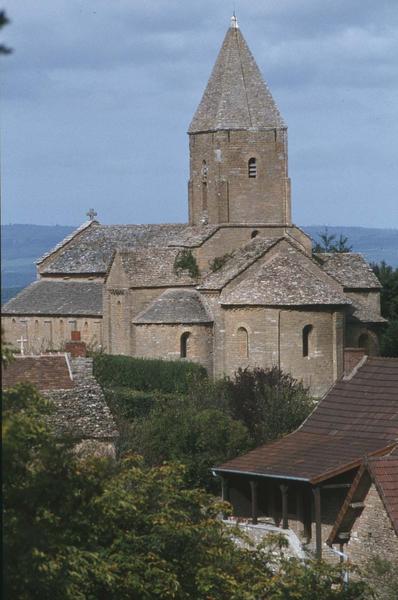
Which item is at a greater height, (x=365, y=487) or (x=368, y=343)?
(x=368, y=343)

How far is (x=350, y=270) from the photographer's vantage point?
244 feet

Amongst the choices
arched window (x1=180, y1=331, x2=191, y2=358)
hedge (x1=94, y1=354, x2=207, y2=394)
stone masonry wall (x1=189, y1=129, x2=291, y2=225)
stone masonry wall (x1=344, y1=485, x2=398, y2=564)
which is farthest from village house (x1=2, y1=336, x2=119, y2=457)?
stone masonry wall (x1=189, y1=129, x2=291, y2=225)

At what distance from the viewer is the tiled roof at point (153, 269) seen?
69062mm

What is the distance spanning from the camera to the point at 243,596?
23469 mm

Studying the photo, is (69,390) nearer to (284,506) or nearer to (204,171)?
(284,506)

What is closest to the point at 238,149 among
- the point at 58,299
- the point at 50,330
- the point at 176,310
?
the point at 176,310

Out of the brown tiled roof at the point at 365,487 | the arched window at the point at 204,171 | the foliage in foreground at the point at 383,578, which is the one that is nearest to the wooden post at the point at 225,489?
the brown tiled roof at the point at 365,487

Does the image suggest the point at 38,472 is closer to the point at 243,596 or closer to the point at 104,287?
the point at 243,596

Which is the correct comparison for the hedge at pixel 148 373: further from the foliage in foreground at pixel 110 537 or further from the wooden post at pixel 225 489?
the foliage in foreground at pixel 110 537

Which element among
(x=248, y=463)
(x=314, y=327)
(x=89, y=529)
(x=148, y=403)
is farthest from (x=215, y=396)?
(x=89, y=529)

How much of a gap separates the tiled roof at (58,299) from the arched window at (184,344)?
8.72m

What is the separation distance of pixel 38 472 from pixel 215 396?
37593 mm

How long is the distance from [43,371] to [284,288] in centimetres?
2724

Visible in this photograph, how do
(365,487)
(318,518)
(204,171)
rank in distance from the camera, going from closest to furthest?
(365,487) < (318,518) < (204,171)
